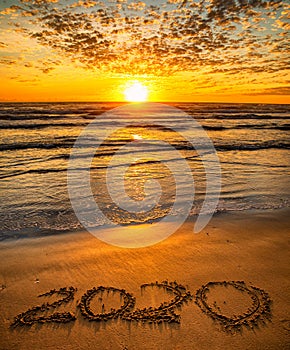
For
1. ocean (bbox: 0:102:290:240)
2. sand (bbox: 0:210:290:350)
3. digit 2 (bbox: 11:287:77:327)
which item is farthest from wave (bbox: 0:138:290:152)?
digit 2 (bbox: 11:287:77:327)

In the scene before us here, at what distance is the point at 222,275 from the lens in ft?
10.7

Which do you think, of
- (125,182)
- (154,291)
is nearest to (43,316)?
(154,291)

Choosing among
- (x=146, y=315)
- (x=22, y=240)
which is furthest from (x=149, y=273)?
(x=22, y=240)

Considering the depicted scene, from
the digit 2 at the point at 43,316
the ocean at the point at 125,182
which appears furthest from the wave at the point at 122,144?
the digit 2 at the point at 43,316

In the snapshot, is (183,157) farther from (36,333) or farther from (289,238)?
(36,333)

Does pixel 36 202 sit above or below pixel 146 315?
above

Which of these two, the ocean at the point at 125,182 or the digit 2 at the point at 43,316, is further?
the ocean at the point at 125,182

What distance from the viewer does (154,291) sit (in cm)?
299

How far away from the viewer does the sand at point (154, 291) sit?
94.6 inches

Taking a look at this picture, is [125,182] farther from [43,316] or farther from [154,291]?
[43,316]

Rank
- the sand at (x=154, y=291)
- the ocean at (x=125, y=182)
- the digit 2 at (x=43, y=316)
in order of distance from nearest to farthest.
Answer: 1. the sand at (x=154, y=291)
2. the digit 2 at (x=43, y=316)
3. the ocean at (x=125, y=182)

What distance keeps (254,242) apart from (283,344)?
189cm

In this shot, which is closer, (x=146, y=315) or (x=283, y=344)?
(x=283, y=344)

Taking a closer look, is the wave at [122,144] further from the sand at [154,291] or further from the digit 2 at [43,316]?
the digit 2 at [43,316]
